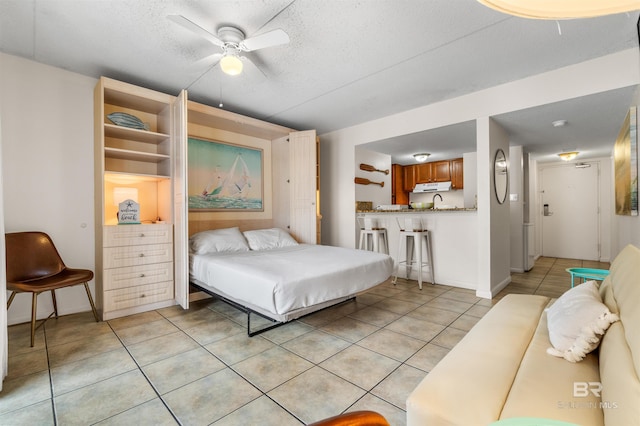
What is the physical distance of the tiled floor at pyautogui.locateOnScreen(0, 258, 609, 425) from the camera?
1.55 meters

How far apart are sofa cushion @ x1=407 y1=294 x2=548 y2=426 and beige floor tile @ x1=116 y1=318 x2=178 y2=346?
2377mm

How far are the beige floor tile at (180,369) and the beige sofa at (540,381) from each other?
150 cm

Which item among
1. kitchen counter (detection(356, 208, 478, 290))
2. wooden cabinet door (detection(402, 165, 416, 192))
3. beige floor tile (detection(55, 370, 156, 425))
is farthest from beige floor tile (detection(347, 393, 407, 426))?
wooden cabinet door (detection(402, 165, 416, 192))

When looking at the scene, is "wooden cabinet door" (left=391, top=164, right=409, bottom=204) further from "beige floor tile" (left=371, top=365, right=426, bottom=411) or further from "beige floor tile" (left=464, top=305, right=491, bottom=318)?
"beige floor tile" (left=371, top=365, right=426, bottom=411)

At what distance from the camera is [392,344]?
2.30m

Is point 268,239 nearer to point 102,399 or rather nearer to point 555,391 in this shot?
point 102,399

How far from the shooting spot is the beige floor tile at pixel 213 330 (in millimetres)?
2453

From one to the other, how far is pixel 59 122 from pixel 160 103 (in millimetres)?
1013

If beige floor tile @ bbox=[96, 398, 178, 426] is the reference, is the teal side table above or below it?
above

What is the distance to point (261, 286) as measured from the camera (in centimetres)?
220

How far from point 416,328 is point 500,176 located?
267 cm

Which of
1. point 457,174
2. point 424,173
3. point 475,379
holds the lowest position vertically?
point 475,379

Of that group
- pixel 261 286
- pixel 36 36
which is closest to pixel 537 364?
pixel 261 286

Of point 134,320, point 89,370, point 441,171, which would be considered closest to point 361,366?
point 89,370
